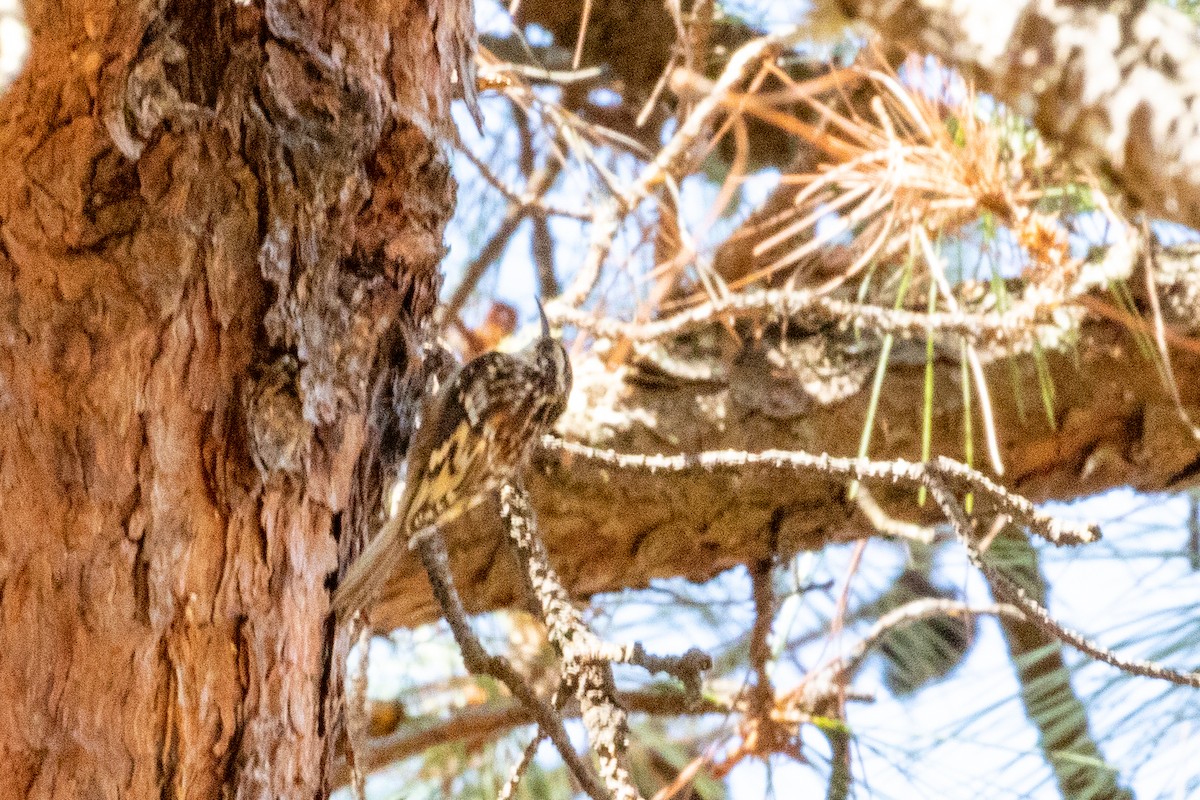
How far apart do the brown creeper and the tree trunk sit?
301 mm

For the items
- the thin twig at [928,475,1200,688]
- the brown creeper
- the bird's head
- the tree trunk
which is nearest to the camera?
the tree trunk

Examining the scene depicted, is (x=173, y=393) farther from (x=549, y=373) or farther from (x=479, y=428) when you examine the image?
(x=549, y=373)

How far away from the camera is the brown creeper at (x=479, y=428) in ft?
3.98

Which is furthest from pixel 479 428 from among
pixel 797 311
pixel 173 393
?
pixel 173 393

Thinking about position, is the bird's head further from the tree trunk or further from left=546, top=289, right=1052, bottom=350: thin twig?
the tree trunk

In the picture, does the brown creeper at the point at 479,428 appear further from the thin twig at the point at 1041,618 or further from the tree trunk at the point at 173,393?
the thin twig at the point at 1041,618

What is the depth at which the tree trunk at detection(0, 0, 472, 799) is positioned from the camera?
768 mm

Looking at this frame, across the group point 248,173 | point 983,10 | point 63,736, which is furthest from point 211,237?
point 983,10

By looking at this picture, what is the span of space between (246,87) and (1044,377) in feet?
3.67

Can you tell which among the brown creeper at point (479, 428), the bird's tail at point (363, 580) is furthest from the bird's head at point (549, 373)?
the bird's tail at point (363, 580)

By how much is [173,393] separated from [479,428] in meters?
0.51

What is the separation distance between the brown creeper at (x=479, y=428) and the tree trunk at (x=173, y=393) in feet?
0.99

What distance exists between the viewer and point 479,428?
50.8 inches

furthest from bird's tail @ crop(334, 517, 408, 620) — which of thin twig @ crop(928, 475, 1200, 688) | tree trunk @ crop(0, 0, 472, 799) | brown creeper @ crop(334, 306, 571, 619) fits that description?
thin twig @ crop(928, 475, 1200, 688)
